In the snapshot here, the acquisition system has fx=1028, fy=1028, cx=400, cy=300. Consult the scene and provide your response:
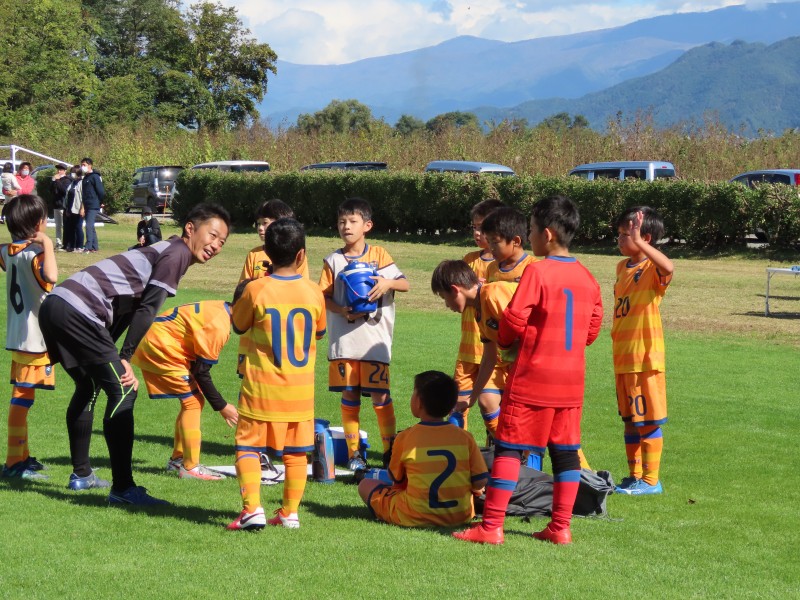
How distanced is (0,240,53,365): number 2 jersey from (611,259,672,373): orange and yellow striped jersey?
3872 millimetres

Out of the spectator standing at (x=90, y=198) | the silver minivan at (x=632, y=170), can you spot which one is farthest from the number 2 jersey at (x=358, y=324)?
the silver minivan at (x=632, y=170)

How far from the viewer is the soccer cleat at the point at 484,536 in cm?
535

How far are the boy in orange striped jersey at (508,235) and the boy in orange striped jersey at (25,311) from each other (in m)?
2.89

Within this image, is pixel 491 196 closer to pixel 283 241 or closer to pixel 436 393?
→ pixel 436 393

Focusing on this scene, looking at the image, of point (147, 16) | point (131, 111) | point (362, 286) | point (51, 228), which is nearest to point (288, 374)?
point (362, 286)

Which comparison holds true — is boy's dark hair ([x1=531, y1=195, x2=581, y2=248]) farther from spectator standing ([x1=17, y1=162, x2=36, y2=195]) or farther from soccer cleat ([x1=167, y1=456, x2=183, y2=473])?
spectator standing ([x1=17, y1=162, x2=36, y2=195])

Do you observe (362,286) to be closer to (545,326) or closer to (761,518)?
(545,326)

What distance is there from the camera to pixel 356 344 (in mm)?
7414

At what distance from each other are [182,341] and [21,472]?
54.4 inches

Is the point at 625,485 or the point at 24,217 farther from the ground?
the point at 24,217

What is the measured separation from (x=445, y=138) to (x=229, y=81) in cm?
2972

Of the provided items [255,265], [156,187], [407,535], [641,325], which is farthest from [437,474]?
[156,187]

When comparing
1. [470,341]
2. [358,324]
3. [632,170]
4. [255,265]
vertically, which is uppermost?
[632,170]

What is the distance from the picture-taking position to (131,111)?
6391 cm
